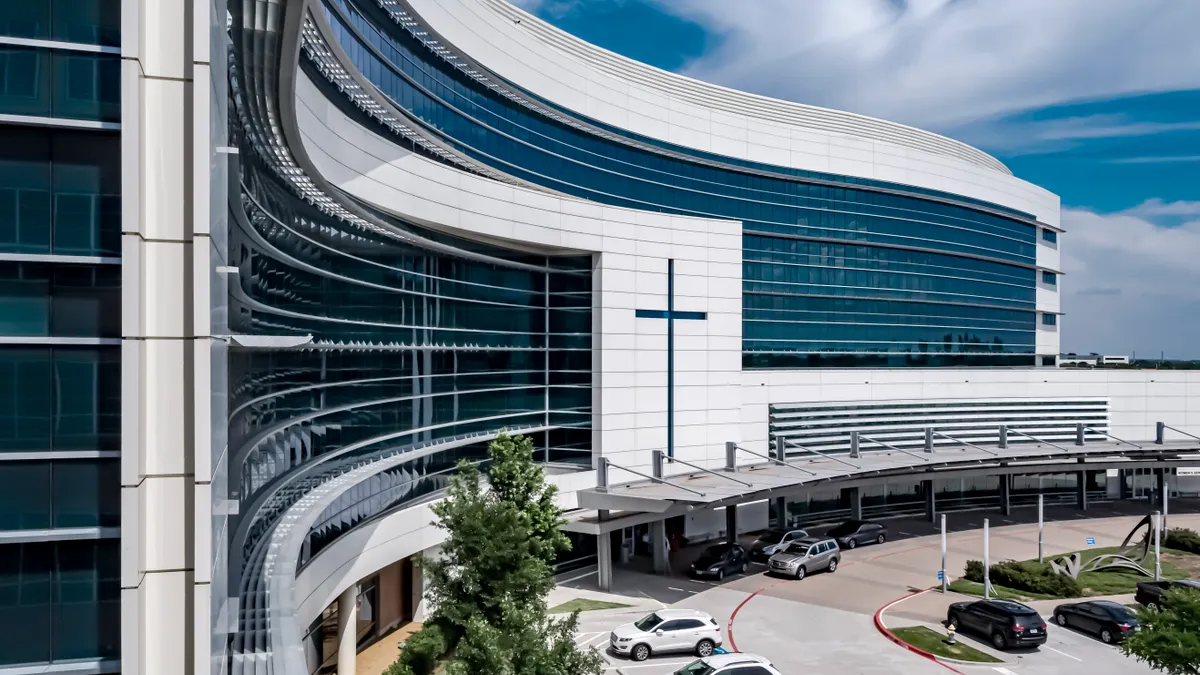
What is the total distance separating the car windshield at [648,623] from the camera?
22750mm

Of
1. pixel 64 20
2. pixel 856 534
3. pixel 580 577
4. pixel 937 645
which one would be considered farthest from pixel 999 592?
pixel 64 20

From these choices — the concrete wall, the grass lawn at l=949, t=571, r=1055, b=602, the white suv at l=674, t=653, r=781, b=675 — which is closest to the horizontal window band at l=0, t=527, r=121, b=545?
the white suv at l=674, t=653, r=781, b=675

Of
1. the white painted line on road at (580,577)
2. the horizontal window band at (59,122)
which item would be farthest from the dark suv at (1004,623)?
the horizontal window band at (59,122)

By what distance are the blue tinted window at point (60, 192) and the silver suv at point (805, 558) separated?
89.4ft

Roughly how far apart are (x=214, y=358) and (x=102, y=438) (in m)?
1.30

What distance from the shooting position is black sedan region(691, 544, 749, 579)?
30.5 metres

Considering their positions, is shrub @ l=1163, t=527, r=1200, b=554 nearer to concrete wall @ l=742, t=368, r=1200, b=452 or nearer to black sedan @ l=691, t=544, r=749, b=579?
concrete wall @ l=742, t=368, r=1200, b=452

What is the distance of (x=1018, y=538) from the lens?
38688 millimetres

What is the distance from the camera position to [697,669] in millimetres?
19406

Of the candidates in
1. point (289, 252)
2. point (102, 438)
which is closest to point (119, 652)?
point (102, 438)

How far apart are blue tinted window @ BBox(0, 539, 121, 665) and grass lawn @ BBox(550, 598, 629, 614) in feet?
63.2

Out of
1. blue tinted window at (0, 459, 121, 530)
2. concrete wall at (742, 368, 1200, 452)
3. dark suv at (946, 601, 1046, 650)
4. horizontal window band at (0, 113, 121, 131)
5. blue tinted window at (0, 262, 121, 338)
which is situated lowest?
dark suv at (946, 601, 1046, 650)

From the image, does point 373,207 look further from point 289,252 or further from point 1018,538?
point 1018,538

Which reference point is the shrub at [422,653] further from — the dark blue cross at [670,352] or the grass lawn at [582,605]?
the dark blue cross at [670,352]
